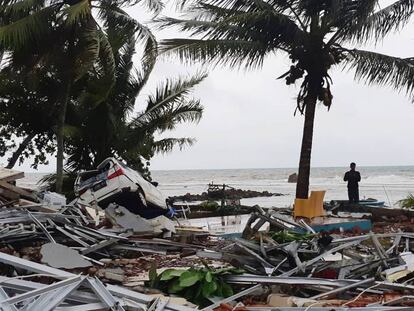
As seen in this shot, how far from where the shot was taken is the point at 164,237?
28.4 feet

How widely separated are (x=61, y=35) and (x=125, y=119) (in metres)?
3.99

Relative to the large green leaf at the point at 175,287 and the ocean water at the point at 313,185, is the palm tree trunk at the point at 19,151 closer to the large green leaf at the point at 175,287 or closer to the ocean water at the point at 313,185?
the ocean water at the point at 313,185

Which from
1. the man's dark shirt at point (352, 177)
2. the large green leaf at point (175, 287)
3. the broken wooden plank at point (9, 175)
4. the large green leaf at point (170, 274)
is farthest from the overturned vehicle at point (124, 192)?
the man's dark shirt at point (352, 177)

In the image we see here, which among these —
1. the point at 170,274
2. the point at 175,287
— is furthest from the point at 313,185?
the point at 175,287

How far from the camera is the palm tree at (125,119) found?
16.8 metres

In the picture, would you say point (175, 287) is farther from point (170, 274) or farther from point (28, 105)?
point (28, 105)

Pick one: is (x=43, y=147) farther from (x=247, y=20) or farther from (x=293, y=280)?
(x=293, y=280)

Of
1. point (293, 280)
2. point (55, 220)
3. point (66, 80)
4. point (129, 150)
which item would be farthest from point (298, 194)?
point (293, 280)

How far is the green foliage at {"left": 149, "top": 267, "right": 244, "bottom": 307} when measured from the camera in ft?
16.8

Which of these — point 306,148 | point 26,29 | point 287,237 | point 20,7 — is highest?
point 20,7

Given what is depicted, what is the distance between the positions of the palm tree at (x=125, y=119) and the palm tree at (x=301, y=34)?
441 cm

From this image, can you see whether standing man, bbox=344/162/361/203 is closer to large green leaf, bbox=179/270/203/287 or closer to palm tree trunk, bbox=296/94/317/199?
palm tree trunk, bbox=296/94/317/199

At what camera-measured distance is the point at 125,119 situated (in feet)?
57.4

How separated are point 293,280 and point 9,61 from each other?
11.3 m
